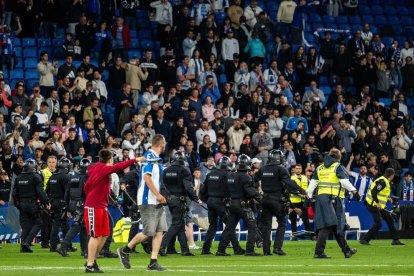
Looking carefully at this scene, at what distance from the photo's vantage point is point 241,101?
124 ft

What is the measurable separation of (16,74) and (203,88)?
5.82 m

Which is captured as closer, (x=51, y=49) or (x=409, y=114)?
(x=51, y=49)

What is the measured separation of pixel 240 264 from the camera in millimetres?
22875

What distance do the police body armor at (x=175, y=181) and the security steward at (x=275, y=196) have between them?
5.94ft

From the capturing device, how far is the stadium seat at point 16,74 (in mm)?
36000

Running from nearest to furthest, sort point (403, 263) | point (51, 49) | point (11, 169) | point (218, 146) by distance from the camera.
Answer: point (403, 263), point (11, 169), point (218, 146), point (51, 49)

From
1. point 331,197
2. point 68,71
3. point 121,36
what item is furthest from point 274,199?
point 121,36

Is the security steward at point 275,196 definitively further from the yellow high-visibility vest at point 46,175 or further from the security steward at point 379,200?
the yellow high-visibility vest at point 46,175

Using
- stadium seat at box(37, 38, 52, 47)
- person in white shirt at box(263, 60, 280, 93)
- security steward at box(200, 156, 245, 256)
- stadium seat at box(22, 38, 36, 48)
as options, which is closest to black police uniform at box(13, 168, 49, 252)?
security steward at box(200, 156, 245, 256)

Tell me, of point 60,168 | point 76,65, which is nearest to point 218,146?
point 76,65

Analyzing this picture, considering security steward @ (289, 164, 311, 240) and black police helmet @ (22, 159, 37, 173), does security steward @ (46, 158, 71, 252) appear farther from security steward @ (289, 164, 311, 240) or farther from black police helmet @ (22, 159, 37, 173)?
security steward @ (289, 164, 311, 240)

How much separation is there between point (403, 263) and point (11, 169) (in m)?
12.4

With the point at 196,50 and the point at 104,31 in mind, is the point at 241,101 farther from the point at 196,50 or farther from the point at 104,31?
the point at 104,31

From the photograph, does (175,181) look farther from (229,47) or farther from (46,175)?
(229,47)
